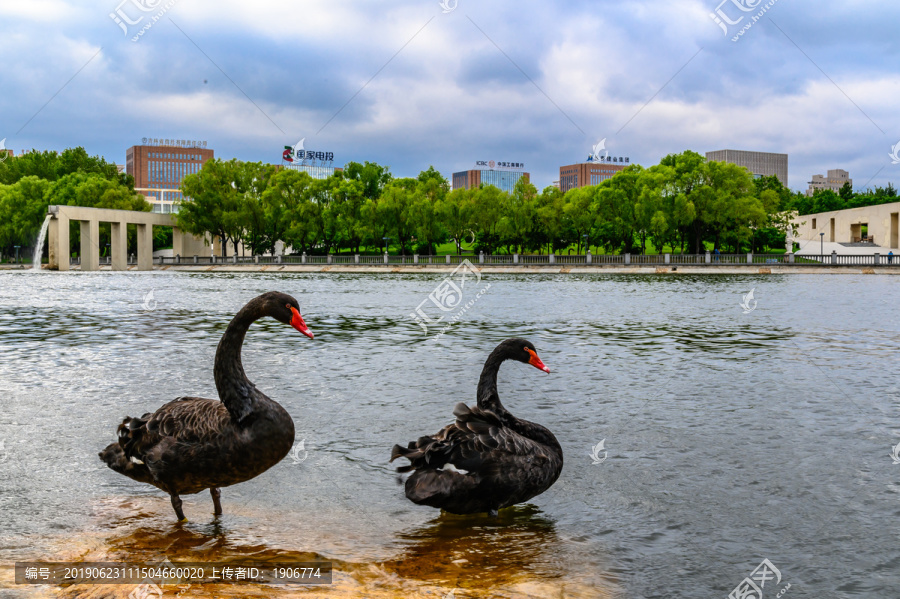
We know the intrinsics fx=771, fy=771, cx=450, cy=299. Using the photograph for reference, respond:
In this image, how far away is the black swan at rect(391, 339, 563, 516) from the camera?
6.03 m

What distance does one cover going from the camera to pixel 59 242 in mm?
79750

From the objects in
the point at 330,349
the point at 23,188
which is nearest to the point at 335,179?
the point at 23,188

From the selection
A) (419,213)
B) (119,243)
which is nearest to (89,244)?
(119,243)

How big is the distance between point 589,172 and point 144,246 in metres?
107

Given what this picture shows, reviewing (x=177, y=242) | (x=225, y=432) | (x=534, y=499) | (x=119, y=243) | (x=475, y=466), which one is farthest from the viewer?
(x=177, y=242)

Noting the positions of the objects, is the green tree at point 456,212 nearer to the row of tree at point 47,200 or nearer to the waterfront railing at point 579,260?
Answer: the waterfront railing at point 579,260

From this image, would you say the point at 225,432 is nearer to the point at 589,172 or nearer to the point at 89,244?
the point at 89,244

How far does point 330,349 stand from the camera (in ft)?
59.8

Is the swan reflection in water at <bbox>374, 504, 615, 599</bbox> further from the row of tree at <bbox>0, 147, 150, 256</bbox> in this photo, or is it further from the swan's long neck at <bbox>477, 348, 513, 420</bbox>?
the row of tree at <bbox>0, 147, 150, 256</bbox>

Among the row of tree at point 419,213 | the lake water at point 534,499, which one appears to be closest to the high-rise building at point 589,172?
the row of tree at point 419,213

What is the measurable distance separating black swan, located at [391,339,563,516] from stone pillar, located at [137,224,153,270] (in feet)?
302

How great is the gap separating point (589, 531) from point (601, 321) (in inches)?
791

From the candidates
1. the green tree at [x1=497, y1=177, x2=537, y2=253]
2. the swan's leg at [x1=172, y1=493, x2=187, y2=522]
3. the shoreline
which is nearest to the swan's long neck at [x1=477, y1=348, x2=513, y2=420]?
the swan's leg at [x1=172, y1=493, x2=187, y2=522]

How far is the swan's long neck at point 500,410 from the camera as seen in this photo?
6684 mm
